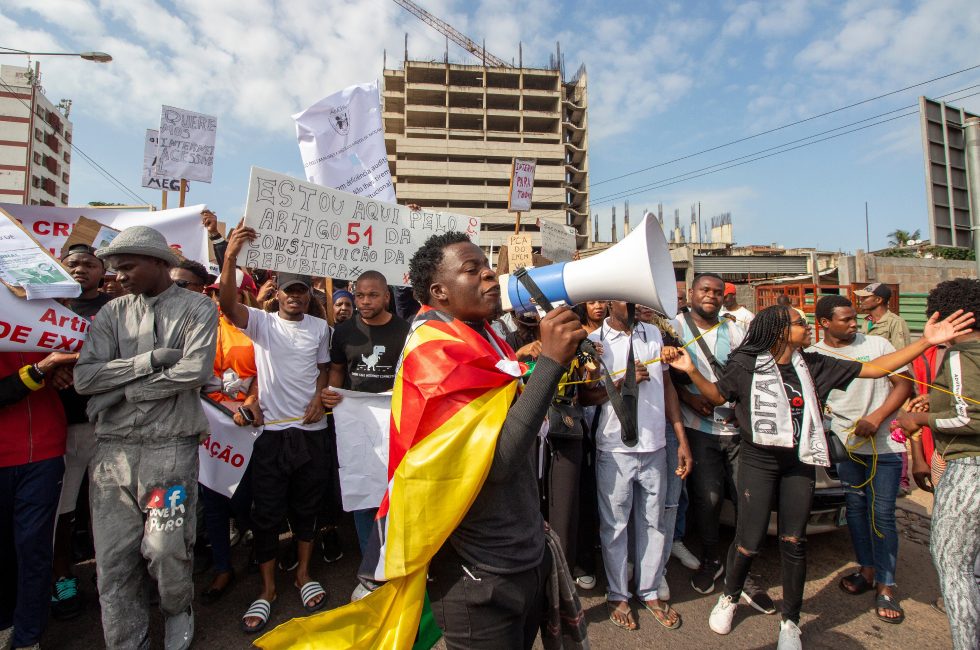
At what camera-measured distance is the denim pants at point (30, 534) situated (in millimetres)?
2639

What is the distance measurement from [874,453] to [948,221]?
5.99 metres

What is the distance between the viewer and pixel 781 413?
9.45 ft

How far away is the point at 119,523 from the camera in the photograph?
247 cm

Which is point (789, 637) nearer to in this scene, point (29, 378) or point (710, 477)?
point (710, 477)

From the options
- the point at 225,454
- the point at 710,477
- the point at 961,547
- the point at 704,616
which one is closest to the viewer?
the point at 961,547

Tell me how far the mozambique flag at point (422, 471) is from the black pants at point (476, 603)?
80 mm

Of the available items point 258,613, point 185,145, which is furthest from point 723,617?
point 185,145

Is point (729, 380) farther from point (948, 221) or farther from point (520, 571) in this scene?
point (948, 221)

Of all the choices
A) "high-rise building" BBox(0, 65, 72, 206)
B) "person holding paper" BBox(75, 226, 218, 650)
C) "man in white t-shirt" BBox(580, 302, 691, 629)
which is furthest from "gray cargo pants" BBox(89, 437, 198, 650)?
"high-rise building" BBox(0, 65, 72, 206)

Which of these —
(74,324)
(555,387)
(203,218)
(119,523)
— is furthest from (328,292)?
(555,387)

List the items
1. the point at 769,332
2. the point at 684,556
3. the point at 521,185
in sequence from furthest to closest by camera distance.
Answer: the point at 521,185 → the point at 684,556 → the point at 769,332

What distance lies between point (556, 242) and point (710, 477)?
13.8 ft

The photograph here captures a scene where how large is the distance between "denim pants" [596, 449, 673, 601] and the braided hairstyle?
2.79ft

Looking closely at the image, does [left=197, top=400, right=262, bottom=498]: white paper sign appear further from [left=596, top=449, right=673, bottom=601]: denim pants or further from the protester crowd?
[left=596, top=449, right=673, bottom=601]: denim pants
